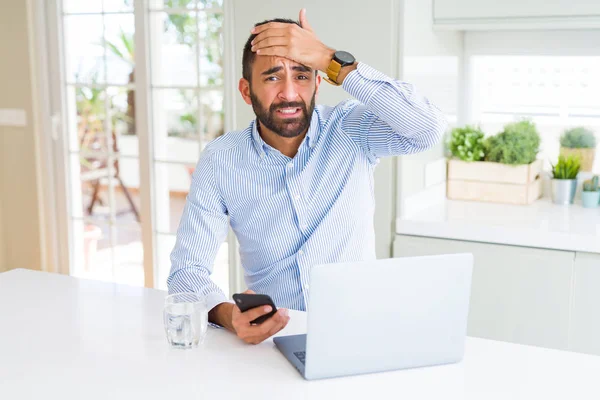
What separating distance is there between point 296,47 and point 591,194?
1.74 meters

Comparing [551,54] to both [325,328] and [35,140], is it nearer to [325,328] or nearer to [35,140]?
[325,328]

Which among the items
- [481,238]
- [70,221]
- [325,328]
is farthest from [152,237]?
[325,328]

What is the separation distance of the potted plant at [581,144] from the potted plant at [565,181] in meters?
0.11

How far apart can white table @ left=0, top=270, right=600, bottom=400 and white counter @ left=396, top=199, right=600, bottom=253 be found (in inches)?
45.5

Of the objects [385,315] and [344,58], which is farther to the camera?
[344,58]

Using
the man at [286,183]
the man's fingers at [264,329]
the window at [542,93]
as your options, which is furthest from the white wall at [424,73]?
the man's fingers at [264,329]

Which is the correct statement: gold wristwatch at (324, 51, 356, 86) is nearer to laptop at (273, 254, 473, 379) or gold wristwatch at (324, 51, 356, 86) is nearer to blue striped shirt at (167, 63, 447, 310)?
blue striped shirt at (167, 63, 447, 310)

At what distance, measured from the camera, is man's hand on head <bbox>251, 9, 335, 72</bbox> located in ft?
6.11

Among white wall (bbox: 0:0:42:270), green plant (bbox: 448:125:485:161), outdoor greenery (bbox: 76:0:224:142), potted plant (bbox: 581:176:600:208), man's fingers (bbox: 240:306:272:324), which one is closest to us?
man's fingers (bbox: 240:306:272:324)

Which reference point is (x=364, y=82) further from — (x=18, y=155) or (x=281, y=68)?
(x=18, y=155)

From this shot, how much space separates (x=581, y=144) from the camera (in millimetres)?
3244

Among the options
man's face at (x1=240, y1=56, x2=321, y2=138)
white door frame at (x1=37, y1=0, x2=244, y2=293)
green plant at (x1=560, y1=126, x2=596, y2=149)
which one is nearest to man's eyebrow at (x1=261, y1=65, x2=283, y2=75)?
man's face at (x1=240, y1=56, x2=321, y2=138)

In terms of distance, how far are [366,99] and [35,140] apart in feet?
8.90

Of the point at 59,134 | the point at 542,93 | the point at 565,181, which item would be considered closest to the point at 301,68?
the point at 565,181
